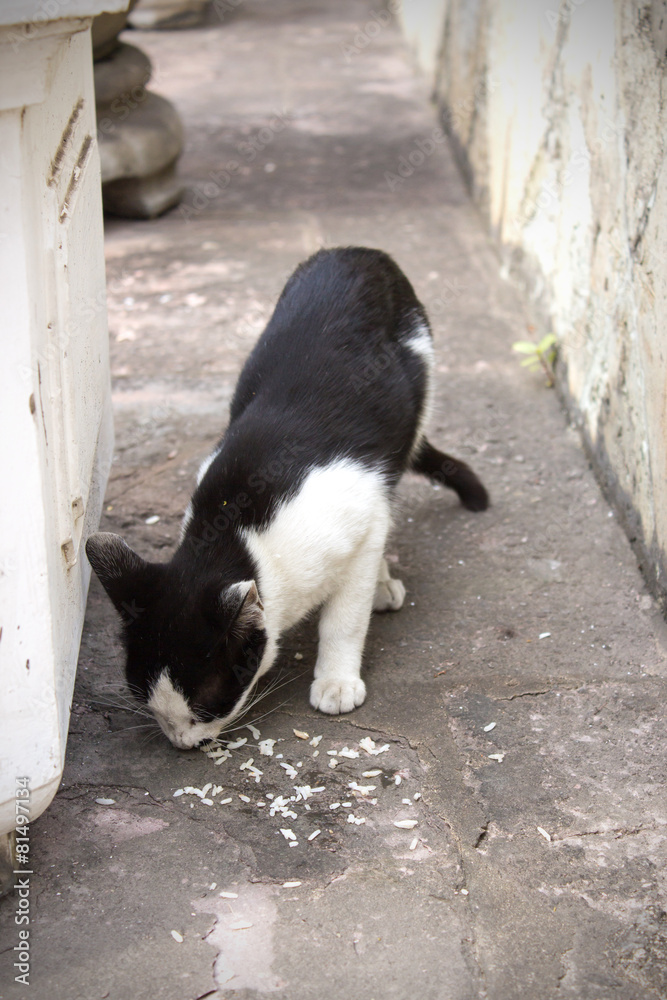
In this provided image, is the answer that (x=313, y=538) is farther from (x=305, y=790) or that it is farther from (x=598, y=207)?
(x=598, y=207)

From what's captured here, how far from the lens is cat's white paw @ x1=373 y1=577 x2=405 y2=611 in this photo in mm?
2807

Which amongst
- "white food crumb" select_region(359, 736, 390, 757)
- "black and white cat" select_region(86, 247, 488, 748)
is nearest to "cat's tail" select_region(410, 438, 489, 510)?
"black and white cat" select_region(86, 247, 488, 748)

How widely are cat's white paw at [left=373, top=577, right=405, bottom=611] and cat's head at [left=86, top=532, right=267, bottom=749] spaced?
26.6 inches

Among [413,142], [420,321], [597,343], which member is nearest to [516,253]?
[597,343]

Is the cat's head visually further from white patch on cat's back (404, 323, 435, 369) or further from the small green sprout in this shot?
the small green sprout

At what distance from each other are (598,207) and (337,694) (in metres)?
1.98

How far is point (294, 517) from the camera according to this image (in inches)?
92.4

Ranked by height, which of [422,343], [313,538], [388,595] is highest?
[422,343]

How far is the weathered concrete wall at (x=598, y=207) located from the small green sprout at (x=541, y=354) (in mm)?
71

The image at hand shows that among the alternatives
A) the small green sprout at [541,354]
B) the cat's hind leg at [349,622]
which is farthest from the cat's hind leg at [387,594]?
the small green sprout at [541,354]

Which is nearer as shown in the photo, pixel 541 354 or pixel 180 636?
pixel 180 636

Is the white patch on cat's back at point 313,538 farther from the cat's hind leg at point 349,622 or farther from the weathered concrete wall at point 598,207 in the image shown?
the weathered concrete wall at point 598,207

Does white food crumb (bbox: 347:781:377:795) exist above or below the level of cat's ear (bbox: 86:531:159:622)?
below

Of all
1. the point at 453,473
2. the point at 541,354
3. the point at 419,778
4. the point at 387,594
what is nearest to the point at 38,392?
the point at 419,778
